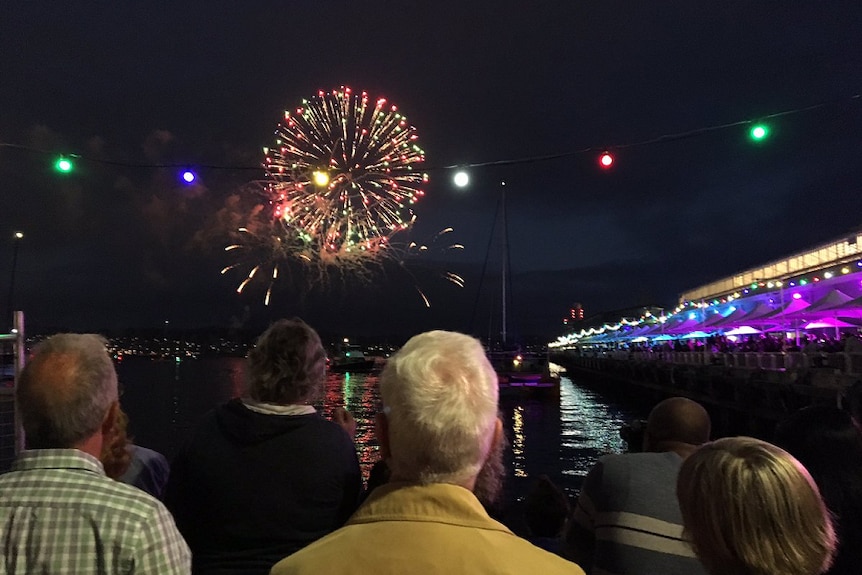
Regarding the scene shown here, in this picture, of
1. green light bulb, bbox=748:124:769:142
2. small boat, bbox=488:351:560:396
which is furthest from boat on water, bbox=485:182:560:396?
green light bulb, bbox=748:124:769:142

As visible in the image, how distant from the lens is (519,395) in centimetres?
4694

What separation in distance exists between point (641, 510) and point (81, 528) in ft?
6.96

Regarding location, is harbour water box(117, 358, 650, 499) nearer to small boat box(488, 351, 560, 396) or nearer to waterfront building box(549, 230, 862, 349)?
small boat box(488, 351, 560, 396)

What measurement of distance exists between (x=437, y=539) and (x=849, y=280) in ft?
103

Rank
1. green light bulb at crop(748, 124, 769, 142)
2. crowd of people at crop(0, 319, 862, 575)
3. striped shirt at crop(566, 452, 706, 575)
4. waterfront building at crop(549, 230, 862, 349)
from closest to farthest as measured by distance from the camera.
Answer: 1. crowd of people at crop(0, 319, 862, 575)
2. striped shirt at crop(566, 452, 706, 575)
3. green light bulb at crop(748, 124, 769, 142)
4. waterfront building at crop(549, 230, 862, 349)

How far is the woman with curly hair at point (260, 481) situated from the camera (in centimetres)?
263

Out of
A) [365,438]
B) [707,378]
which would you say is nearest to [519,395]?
[707,378]

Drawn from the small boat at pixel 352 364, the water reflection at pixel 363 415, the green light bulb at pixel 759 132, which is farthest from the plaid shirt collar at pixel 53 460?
the small boat at pixel 352 364

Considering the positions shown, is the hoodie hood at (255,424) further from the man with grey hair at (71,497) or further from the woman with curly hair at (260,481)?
the man with grey hair at (71,497)

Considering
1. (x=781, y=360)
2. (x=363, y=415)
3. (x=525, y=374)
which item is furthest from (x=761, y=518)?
(x=525, y=374)

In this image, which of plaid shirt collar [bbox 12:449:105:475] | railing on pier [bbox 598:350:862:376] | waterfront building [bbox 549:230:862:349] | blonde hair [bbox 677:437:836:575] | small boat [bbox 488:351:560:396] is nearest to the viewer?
blonde hair [bbox 677:437:836:575]

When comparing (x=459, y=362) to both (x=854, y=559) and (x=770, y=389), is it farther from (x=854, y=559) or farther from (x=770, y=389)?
(x=770, y=389)

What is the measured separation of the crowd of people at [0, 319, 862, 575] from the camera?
5.29ft

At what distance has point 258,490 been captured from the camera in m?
2.62
